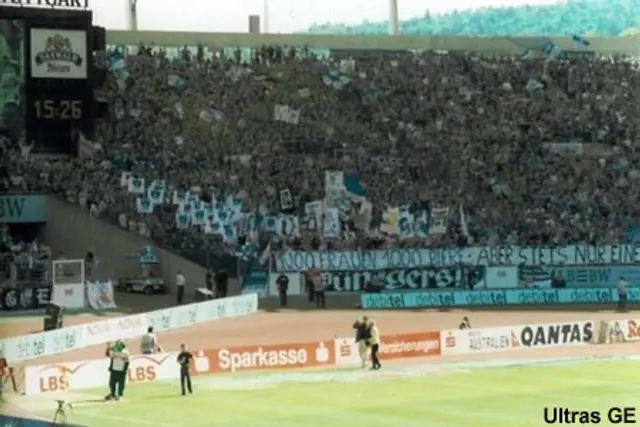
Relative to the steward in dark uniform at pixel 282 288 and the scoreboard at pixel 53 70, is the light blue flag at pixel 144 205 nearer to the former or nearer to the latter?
the steward in dark uniform at pixel 282 288

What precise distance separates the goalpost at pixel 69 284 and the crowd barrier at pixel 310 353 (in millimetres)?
7674

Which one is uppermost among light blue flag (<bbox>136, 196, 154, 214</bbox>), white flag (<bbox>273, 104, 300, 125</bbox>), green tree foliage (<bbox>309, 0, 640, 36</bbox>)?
A: green tree foliage (<bbox>309, 0, 640, 36</bbox>)

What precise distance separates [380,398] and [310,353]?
165 inches

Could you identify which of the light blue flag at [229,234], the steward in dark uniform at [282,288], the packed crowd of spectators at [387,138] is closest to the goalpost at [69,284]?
the packed crowd of spectators at [387,138]

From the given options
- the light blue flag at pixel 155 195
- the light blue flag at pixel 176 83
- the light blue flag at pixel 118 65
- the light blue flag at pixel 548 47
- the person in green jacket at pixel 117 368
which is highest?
the light blue flag at pixel 548 47

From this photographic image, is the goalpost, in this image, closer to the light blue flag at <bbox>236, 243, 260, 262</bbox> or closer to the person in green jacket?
the light blue flag at <bbox>236, 243, 260, 262</bbox>

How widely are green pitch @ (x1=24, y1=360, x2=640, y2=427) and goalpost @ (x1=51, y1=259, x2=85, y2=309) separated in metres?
8.69

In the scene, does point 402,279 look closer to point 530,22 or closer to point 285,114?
point 285,114

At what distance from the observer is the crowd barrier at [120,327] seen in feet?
97.8

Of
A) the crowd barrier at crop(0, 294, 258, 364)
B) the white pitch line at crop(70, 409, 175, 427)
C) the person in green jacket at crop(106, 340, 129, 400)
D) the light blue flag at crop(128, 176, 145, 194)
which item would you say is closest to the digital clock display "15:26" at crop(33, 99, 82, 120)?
the crowd barrier at crop(0, 294, 258, 364)

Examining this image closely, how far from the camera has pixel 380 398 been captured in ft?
90.7

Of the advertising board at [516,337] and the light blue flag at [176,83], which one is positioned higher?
the light blue flag at [176,83]

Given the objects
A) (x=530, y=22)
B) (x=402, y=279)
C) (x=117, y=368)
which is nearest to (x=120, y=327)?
(x=117, y=368)

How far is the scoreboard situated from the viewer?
29.2 metres
